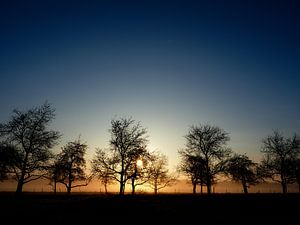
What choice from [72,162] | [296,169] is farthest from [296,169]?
[72,162]

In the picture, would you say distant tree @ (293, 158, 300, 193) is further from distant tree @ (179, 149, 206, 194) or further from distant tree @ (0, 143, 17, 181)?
distant tree @ (0, 143, 17, 181)

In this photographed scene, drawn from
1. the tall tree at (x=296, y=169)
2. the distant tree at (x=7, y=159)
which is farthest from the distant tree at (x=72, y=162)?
the tall tree at (x=296, y=169)

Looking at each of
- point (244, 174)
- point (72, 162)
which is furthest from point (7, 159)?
point (244, 174)

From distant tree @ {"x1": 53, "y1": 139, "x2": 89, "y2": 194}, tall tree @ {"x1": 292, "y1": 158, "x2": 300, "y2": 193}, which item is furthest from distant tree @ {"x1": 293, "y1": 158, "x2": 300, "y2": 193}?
distant tree @ {"x1": 53, "y1": 139, "x2": 89, "y2": 194}

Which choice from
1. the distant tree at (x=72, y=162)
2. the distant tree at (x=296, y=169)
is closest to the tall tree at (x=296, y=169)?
the distant tree at (x=296, y=169)

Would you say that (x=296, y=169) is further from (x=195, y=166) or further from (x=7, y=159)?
(x=7, y=159)

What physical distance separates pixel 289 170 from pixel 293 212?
133ft

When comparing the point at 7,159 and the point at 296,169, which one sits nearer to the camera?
the point at 7,159

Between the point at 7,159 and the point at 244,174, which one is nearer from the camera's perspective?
the point at 7,159

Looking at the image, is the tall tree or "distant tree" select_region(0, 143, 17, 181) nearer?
"distant tree" select_region(0, 143, 17, 181)

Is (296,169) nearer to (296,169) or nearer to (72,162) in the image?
(296,169)

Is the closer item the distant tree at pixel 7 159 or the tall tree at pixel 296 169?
the distant tree at pixel 7 159

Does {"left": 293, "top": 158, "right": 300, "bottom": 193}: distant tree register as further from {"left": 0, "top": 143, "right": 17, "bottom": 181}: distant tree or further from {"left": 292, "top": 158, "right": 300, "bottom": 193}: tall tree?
{"left": 0, "top": 143, "right": 17, "bottom": 181}: distant tree

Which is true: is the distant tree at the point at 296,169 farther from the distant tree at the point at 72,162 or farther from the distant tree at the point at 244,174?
the distant tree at the point at 72,162
